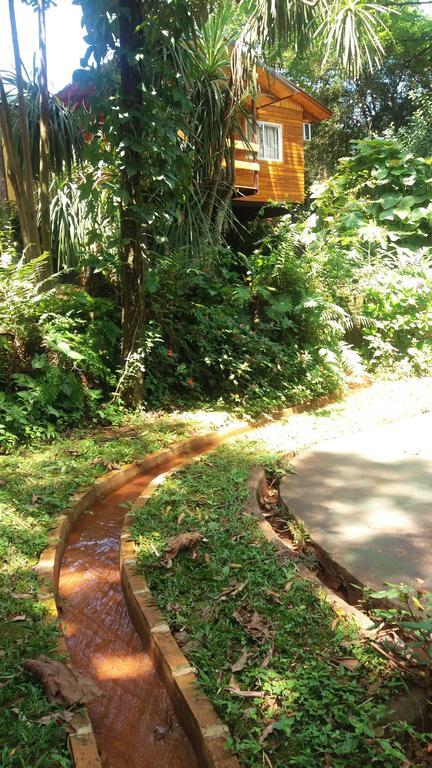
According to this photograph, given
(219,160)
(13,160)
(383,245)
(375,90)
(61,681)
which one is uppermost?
(375,90)

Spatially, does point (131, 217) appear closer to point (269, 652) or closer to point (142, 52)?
point (142, 52)

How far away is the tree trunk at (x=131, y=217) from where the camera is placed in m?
5.45

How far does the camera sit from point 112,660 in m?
2.67

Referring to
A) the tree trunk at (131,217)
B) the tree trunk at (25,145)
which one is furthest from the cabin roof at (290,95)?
the tree trunk at (131,217)

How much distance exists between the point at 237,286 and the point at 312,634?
233 inches

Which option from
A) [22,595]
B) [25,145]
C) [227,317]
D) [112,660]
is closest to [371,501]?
[112,660]

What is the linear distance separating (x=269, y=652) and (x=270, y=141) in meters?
14.6

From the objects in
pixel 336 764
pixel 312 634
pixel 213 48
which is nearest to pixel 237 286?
pixel 213 48

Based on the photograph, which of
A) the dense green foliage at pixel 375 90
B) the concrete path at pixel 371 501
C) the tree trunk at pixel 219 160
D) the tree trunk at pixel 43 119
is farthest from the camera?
the dense green foliage at pixel 375 90

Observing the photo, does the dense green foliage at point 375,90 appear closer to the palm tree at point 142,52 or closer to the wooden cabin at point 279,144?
the wooden cabin at point 279,144

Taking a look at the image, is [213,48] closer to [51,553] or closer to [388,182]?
[388,182]

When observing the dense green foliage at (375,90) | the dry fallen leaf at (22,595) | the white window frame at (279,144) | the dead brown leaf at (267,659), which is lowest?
the dead brown leaf at (267,659)

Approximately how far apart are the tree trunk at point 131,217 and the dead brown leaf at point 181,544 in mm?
3055

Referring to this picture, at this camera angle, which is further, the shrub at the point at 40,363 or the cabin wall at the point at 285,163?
the cabin wall at the point at 285,163
